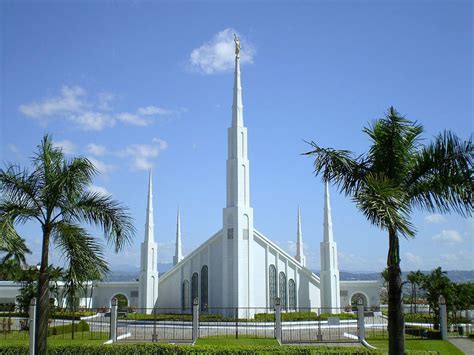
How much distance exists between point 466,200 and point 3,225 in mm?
10727

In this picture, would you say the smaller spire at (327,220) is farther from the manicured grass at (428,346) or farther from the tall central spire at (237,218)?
the manicured grass at (428,346)

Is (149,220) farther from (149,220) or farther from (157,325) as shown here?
(157,325)

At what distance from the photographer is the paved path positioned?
20.6m

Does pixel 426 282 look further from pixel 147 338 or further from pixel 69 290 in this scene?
pixel 69 290

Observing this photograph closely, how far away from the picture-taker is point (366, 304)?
47.7 metres

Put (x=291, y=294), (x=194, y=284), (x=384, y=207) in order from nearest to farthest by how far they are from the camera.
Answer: (x=384, y=207) < (x=291, y=294) < (x=194, y=284)

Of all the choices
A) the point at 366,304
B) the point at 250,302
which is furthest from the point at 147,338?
the point at 366,304

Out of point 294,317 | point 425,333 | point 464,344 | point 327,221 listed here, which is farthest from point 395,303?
point 327,221

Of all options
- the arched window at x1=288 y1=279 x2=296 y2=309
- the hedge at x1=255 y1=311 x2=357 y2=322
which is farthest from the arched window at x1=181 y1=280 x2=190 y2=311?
the hedge at x1=255 y1=311 x2=357 y2=322

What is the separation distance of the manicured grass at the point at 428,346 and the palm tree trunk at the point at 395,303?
9.06 meters

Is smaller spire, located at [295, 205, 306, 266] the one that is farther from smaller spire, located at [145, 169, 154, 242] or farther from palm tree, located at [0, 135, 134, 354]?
palm tree, located at [0, 135, 134, 354]

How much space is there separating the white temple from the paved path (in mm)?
16105

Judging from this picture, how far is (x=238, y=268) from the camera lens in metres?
37.8

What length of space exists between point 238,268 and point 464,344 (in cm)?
1767
